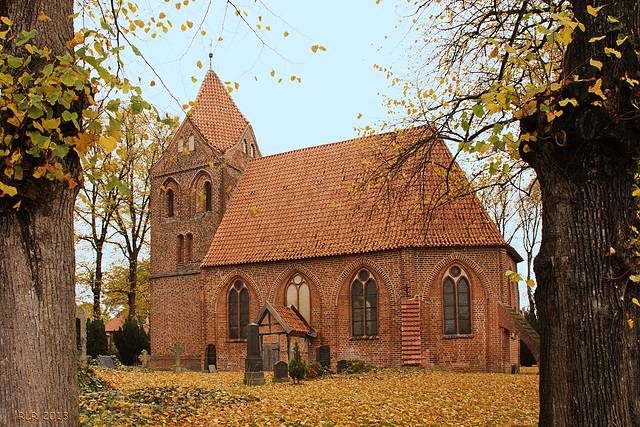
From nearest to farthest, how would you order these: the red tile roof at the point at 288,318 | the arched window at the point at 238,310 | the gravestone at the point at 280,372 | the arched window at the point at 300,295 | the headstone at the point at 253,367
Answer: the headstone at the point at 253,367 < the gravestone at the point at 280,372 < the red tile roof at the point at 288,318 < the arched window at the point at 300,295 < the arched window at the point at 238,310

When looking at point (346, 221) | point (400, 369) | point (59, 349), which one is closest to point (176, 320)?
point (346, 221)

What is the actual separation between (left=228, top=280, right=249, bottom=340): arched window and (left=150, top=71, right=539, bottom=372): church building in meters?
0.04

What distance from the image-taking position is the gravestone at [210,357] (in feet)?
74.5

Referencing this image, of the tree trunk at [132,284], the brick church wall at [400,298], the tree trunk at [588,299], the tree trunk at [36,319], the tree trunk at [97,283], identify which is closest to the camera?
the tree trunk at [36,319]

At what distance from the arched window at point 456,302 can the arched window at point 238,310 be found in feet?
26.1

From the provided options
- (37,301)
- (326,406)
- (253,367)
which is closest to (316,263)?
(253,367)

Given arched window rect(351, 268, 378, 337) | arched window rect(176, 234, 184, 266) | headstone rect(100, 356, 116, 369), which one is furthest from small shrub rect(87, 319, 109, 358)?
arched window rect(351, 268, 378, 337)

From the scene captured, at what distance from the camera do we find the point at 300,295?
21812mm

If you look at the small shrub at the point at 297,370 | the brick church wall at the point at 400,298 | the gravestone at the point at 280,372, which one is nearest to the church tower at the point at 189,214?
the brick church wall at the point at 400,298

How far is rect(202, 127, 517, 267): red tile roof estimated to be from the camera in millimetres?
19797

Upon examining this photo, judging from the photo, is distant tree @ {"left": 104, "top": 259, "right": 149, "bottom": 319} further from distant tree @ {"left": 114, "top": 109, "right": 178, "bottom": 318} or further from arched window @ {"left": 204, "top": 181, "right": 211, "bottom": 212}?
arched window @ {"left": 204, "top": 181, "right": 211, "bottom": 212}

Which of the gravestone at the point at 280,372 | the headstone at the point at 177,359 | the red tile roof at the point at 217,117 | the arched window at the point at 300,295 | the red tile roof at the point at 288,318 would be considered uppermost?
the red tile roof at the point at 217,117

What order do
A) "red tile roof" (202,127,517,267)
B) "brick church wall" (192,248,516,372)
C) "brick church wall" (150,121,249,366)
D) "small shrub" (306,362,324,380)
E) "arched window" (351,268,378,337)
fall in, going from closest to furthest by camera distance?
"small shrub" (306,362,324,380)
"brick church wall" (192,248,516,372)
"red tile roof" (202,127,517,267)
"arched window" (351,268,378,337)
"brick church wall" (150,121,249,366)

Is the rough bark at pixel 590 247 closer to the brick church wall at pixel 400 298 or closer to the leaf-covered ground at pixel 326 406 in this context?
the leaf-covered ground at pixel 326 406
